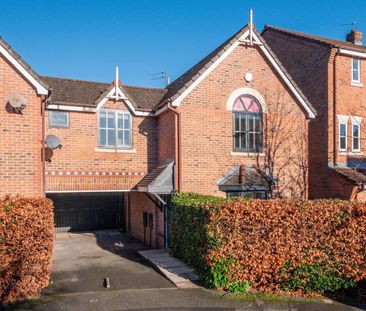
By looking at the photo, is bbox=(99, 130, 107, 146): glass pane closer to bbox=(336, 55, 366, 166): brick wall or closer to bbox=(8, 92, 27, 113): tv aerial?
bbox=(8, 92, 27, 113): tv aerial

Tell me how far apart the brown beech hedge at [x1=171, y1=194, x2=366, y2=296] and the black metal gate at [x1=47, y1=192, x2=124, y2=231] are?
40.0 feet

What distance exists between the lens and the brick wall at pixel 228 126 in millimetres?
12039

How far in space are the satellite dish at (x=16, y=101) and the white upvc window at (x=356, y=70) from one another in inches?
594

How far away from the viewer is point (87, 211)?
761 inches

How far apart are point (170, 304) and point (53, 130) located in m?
7.80

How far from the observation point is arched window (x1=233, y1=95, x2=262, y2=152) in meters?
12.9

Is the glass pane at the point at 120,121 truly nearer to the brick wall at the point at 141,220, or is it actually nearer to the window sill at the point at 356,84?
the brick wall at the point at 141,220

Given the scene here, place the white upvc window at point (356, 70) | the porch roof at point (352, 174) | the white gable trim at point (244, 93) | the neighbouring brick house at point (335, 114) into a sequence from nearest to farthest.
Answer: the white gable trim at point (244, 93)
the porch roof at point (352, 174)
the neighbouring brick house at point (335, 114)
the white upvc window at point (356, 70)

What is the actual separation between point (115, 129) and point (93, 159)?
1.48 metres

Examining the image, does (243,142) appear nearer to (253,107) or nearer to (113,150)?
(253,107)

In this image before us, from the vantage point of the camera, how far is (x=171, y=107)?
11844 mm

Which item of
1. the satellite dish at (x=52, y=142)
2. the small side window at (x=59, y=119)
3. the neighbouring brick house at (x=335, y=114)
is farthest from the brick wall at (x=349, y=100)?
the satellite dish at (x=52, y=142)

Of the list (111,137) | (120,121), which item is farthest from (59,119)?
(120,121)

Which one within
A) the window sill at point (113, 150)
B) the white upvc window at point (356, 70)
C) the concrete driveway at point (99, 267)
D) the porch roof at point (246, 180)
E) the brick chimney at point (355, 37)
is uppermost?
the brick chimney at point (355, 37)
